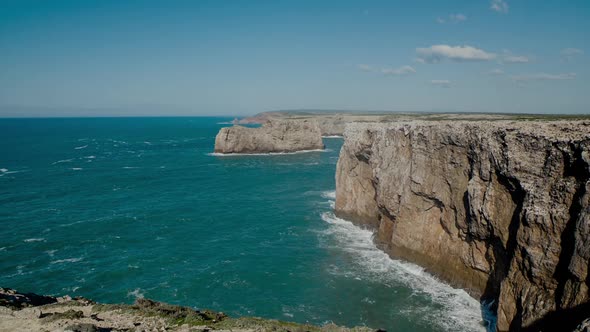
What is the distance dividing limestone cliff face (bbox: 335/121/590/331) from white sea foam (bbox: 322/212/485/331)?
131 centimetres

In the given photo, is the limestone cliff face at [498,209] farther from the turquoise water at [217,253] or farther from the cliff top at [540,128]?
the turquoise water at [217,253]

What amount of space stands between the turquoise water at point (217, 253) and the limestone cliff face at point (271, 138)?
1855 inches

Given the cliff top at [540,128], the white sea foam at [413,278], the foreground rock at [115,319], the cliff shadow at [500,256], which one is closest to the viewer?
the foreground rock at [115,319]

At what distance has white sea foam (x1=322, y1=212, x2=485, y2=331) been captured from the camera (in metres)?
29.4

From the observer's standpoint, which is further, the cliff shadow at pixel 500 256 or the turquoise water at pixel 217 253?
the turquoise water at pixel 217 253

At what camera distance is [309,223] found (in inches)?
2088

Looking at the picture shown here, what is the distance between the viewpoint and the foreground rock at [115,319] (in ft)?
64.8

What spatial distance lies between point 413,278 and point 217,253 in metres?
22.1

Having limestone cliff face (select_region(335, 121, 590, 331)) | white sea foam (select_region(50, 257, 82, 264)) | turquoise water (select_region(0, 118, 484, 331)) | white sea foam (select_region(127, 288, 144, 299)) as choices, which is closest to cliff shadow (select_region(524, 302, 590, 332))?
limestone cliff face (select_region(335, 121, 590, 331))

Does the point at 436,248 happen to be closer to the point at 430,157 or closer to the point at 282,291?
the point at 430,157

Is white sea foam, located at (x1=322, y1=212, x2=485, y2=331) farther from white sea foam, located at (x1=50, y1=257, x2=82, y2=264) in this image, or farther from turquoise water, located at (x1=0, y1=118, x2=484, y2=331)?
white sea foam, located at (x1=50, y1=257, x2=82, y2=264)

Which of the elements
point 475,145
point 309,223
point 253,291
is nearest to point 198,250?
point 253,291

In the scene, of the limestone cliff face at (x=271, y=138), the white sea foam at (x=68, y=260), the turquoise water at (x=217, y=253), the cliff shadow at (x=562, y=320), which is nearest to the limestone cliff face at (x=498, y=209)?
the cliff shadow at (x=562, y=320)

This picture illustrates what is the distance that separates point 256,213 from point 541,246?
40668mm
